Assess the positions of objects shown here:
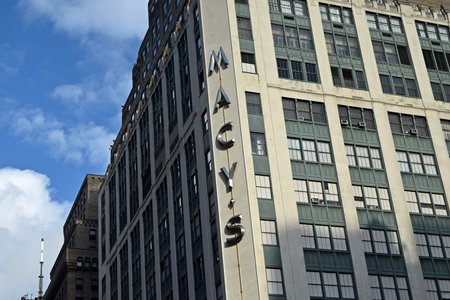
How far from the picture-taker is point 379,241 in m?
68.4

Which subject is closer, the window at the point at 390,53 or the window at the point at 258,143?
the window at the point at 258,143

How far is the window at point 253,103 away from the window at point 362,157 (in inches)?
335

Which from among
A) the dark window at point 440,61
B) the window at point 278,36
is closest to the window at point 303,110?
the window at point 278,36

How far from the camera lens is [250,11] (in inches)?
2985

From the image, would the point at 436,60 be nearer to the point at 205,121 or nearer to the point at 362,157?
the point at 362,157

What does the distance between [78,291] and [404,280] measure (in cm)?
6360

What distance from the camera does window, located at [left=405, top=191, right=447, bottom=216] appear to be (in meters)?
72.1

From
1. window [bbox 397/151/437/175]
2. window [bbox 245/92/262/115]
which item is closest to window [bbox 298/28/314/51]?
window [bbox 245/92/262/115]

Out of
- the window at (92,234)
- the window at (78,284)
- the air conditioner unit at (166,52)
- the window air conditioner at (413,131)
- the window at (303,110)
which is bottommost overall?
the window air conditioner at (413,131)

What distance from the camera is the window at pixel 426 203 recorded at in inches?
2837

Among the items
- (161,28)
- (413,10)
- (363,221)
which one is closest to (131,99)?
(161,28)

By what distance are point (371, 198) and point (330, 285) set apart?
961 centimetres

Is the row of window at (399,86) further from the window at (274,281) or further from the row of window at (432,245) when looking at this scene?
the window at (274,281)

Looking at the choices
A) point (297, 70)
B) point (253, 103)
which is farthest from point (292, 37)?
point (253, 103)
